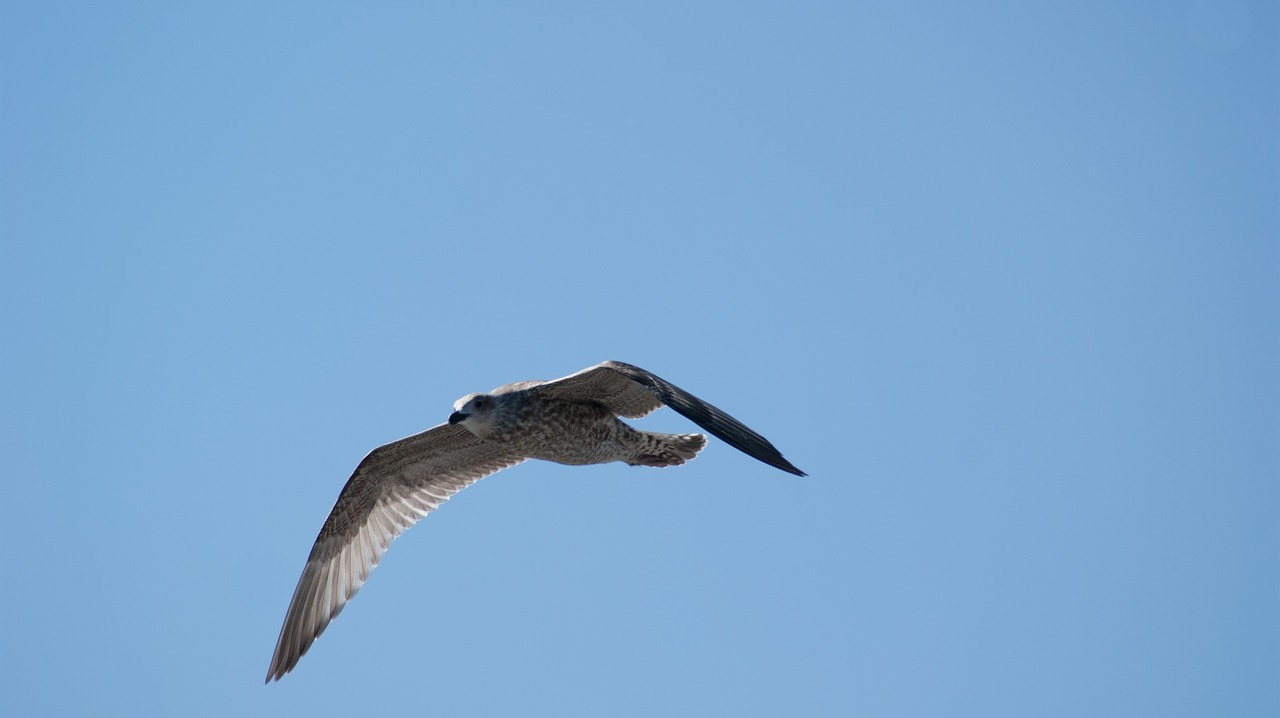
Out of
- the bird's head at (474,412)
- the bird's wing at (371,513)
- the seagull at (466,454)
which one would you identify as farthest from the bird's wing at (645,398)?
the bird's wing at (371,513)

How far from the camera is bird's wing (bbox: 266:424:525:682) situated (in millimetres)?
11688

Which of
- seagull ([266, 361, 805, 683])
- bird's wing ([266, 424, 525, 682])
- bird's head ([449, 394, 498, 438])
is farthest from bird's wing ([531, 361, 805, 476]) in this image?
bird's wing ([266, 424, 525, 682])

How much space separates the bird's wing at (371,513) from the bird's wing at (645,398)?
1.53 m

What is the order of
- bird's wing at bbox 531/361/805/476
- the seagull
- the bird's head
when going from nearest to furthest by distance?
bird's wing at bbox 531/361/805/476, the bird's head, the seagull

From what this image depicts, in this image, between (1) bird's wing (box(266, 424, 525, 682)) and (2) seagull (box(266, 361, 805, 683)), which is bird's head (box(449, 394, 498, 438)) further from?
(1) bird's wing (box(266, 424, 525, 682))

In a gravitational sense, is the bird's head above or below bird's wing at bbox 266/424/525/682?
above

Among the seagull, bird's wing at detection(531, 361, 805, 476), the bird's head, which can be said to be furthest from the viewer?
the seagull

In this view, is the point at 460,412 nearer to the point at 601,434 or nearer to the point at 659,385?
the point at 601,434

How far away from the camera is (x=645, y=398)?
35.2 ft

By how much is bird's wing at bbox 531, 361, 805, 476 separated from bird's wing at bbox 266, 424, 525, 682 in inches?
60.3

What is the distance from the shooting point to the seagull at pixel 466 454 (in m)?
10.4

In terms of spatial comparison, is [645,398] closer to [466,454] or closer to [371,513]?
[466,454]

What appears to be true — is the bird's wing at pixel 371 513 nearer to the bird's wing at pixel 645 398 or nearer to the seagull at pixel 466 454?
the seagull at pixel 466 454

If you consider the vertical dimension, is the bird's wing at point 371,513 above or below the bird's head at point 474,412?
below
